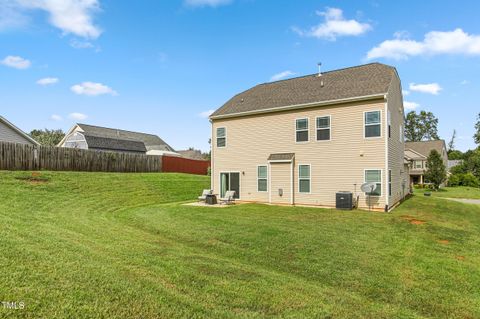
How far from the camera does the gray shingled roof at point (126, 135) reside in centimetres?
3822

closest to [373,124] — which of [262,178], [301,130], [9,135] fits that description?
[301,130]

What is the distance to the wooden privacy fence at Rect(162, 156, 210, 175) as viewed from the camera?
2945 cm

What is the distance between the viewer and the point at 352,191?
1438 cm

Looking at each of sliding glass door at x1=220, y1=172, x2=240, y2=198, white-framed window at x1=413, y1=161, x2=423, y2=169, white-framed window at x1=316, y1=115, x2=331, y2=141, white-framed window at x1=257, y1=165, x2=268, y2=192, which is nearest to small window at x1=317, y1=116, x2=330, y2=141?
white-framed window at x1=316, y1=115, x2=331, y2=141

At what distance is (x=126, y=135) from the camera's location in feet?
142

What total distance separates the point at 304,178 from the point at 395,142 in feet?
17.5

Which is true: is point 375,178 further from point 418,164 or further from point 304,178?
point 418,164

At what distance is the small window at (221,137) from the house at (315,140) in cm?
7

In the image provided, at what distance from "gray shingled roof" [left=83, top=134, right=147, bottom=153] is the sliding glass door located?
22943 mm

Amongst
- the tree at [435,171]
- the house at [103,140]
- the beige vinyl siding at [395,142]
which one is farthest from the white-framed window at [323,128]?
the house at [103,140]

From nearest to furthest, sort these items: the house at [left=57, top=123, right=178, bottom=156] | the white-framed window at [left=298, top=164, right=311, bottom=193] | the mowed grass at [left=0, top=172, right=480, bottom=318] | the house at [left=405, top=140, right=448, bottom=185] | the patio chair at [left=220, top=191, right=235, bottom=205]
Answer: the mowed grass at [left=0, top=172, right=480, bottom=318] → the white-framed window at [left=298, top=164, right=311, bottom=193] → the patio chair at [left=220, top=191, right=235, bottom=205] → the house at [left=57, top=123, right=178, bottom=156] → the house at [left=405, top=140, right=448, bottom=185]

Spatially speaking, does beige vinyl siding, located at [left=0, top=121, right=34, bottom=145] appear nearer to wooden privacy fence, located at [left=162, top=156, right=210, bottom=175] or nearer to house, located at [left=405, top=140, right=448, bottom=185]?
wooden privacy fence, located at [left=162, top=156, right=210, bottom=175]

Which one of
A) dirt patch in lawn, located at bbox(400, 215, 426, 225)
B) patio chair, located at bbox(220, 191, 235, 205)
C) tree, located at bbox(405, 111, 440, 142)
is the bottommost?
dirt patch in lawn, located at bbox(400, 215, 426, 225)

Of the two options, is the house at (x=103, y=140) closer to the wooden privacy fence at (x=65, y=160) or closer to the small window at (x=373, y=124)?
the wooden privacy fence at (x=65, y=160)
